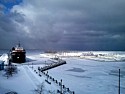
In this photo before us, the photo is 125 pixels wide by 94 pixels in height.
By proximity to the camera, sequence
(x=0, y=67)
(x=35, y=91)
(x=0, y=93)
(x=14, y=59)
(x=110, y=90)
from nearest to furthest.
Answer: (x=0, y=93)
(x=35, y=91)
(x=110, y=90)
(x=0, y=67)
(x=14, y=59)

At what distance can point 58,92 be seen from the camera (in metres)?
23.7

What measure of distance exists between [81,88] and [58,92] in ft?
14.6

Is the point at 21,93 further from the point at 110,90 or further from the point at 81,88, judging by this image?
the point at 110,90

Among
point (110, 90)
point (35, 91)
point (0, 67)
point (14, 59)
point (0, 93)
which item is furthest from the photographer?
point (14, 59)

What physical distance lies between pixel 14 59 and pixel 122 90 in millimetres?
56087

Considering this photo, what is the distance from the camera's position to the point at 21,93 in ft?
74.3

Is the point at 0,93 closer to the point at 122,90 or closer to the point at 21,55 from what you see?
the point at 122,90

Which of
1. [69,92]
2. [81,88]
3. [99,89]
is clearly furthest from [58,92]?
Result: [99,89]

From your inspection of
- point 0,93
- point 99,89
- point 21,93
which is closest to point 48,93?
point 21,93

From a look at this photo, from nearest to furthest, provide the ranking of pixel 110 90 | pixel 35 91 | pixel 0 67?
pixel 35 91
pixel 110 90
pixel 0 67

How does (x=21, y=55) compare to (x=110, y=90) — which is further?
(x=21, y=55)

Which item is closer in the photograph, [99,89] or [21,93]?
[21,93]

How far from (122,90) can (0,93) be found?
15749mm

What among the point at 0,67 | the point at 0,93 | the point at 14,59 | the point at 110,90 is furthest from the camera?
the point at 14,59
